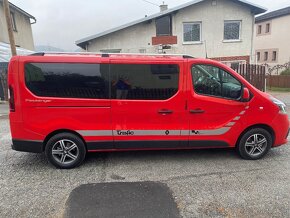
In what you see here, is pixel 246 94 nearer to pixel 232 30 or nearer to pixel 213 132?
→ pixel 213 132

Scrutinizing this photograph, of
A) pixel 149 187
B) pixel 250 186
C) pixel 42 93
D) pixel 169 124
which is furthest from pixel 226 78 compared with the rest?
pixel 42 93

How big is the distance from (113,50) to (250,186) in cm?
1346

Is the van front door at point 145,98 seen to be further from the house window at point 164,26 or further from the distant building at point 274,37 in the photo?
the distant building at point 274,37

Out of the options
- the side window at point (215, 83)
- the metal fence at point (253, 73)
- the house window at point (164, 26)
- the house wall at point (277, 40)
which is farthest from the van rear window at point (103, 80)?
the house wall at point (277, 40)

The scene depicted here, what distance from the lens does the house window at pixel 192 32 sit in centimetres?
1580

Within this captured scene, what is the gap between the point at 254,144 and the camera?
4.52 metres

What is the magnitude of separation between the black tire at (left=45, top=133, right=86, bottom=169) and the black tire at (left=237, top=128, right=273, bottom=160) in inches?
111

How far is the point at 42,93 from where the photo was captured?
13.3ft

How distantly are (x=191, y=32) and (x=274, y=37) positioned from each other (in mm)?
15426

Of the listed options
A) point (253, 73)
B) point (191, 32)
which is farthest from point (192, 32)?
point (253, 73)

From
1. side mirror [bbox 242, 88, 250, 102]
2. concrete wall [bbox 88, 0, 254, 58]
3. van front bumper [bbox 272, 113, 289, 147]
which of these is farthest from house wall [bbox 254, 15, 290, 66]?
side mirror [bbox 242, 88, 250, 102]

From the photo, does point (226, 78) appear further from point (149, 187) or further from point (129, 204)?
point (129, 204)

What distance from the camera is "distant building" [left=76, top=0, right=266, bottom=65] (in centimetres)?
1541

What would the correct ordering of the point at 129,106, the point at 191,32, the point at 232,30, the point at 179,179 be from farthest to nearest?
the point at 232,30 → the point at 191,32 → the point at 129,106 → the point at 179,179
